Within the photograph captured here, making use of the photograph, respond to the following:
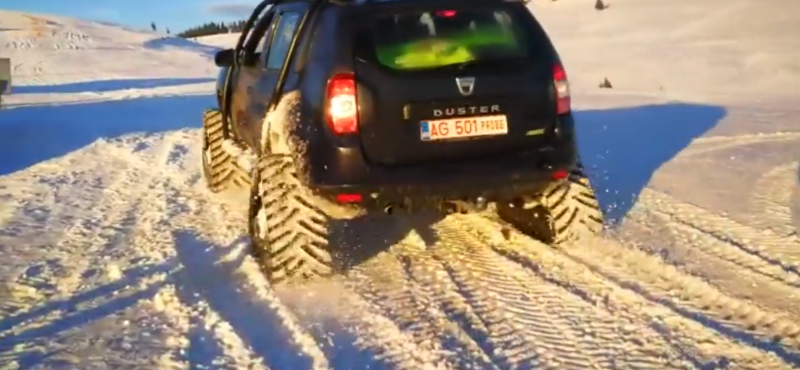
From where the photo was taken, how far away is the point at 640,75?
70.0ft

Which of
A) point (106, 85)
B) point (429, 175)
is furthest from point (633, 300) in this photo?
point (106, 85)

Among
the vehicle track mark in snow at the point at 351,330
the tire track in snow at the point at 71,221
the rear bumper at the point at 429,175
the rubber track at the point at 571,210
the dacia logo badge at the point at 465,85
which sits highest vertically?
the dacia logo badge at the point at 465,85

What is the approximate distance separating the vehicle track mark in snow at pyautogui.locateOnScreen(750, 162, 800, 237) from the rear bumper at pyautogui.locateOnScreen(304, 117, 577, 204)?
1.77 meters

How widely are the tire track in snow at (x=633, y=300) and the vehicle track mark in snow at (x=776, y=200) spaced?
1.20 m

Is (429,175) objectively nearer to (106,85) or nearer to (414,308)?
(414,308)

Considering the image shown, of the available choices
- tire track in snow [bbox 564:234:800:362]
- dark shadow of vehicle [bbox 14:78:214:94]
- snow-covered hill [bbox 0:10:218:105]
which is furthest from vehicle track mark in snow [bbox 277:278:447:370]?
dark shadow of vehicle [bbox 14:78:214:94]

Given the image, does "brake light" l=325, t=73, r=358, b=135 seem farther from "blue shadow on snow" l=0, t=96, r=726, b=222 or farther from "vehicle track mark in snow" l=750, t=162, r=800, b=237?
"vehicle track mark in snow" l=750, t=162, r=800, b=237

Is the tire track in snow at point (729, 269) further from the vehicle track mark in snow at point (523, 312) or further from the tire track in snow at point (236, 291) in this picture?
the tire track in snow at point (236, 291)

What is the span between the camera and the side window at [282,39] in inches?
235

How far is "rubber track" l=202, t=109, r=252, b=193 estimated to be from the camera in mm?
8039

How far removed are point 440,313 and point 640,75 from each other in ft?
58.4

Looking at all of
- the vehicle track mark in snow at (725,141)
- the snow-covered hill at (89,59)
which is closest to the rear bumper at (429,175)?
the vehicle track mark in snow at (725,141)

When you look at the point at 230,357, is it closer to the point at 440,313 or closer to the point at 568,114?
the point at 440,313

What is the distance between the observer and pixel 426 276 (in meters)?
5.26
